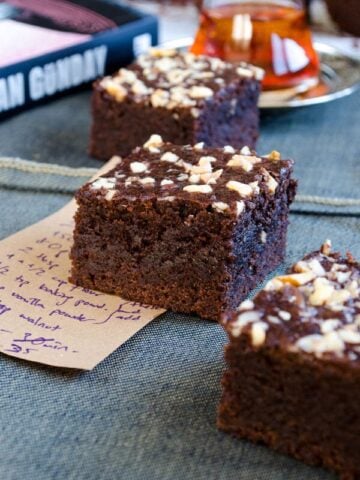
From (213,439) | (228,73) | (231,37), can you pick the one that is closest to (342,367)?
(213,439)

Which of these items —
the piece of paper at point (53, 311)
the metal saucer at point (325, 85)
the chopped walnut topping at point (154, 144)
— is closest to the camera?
the piece of paper at point (53, 311)

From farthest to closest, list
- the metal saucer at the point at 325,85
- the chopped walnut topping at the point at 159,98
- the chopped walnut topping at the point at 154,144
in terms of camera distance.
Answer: the metal saucer at the point at 325,85, the chopped walnut topping at the point at 159,98, the chopped walnut topping at the point at 154,144

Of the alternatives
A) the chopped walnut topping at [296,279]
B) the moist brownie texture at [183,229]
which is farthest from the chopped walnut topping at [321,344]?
the moist brownie texture at [183,229]

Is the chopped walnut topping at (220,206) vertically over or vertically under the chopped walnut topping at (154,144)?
over

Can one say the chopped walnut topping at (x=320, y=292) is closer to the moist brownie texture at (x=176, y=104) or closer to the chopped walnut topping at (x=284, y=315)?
the chopped walnut topping at (x=284, y=315)

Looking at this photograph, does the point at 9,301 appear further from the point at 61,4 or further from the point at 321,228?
the point at 61,4

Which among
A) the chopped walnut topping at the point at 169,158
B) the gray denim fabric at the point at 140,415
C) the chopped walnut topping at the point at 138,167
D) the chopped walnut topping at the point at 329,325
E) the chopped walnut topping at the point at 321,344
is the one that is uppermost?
the chopped walnut topping at the point at 169,158

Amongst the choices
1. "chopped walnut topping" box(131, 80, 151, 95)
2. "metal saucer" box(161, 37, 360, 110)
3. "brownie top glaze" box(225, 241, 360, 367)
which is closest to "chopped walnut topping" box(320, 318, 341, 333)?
"brownie top glaze" box(225, 241, 360, 367)

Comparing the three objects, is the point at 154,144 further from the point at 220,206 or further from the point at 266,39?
the point at 266,39

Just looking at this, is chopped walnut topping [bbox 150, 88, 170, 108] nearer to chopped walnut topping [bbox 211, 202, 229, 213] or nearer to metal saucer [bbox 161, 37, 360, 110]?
metal saucer [bbox 161, 37, 360, 110]
